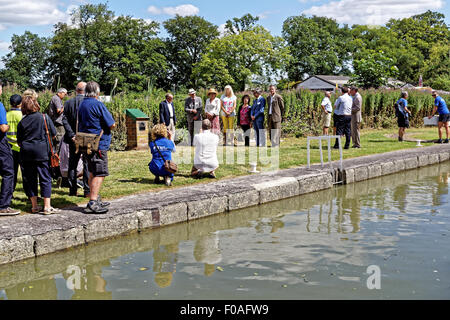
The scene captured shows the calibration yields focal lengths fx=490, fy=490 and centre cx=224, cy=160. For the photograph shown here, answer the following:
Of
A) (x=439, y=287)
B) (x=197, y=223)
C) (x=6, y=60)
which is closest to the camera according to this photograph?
(x=439, y=287)

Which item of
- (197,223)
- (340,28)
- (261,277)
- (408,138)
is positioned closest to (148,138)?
(197,223)

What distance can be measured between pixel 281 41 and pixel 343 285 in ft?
225

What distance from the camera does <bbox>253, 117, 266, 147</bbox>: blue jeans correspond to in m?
13.1

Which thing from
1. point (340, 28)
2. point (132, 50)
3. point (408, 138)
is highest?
point (340, 28)

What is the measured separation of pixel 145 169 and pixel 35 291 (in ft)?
18.4

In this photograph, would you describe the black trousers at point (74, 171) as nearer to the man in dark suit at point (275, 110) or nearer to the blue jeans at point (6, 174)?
the blue jeans at point (6, 174)

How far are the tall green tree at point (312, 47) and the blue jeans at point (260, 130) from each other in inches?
2634

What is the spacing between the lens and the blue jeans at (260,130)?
43.0 ft

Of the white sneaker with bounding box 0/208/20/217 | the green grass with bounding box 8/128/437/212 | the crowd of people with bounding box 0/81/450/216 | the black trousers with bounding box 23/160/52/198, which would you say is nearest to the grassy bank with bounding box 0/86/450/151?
the green grass with bounding box 8/128/437/212

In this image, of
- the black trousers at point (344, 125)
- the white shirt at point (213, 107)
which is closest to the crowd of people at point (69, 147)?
the white shirt at point (213, 107)

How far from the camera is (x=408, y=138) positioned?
58.0 feet

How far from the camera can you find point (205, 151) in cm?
904

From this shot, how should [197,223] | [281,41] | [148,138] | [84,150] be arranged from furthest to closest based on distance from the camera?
[281,41], [148,138], [197,223], [84,150]

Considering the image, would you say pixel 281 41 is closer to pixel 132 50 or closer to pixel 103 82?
pixel 132 50
